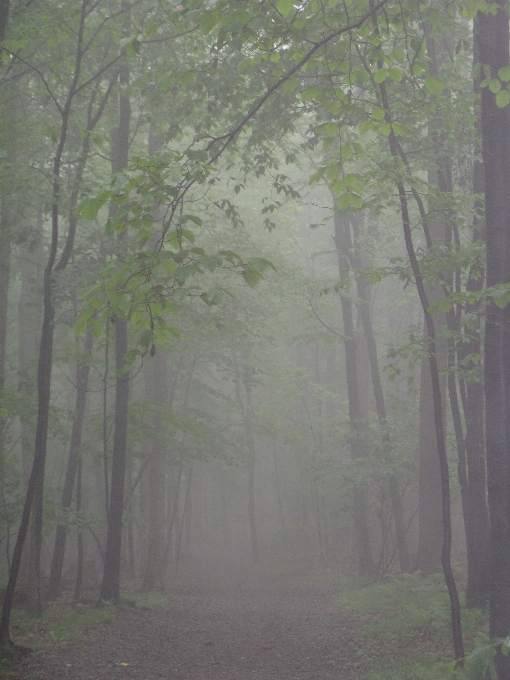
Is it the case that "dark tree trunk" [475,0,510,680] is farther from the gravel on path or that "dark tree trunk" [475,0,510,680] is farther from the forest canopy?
the gravel on path

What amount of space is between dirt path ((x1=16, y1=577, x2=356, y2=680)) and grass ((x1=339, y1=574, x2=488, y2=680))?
0.36 m

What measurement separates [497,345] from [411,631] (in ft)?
17.4

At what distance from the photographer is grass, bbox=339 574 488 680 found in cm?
691

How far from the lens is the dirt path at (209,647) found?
7.19 m

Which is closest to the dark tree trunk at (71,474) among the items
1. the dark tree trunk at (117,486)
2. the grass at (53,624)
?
the dark tree trunk at (117,486)

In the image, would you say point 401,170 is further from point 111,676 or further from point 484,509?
point 111,676

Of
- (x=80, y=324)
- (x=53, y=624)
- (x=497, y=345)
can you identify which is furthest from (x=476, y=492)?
(x=80, y=324)

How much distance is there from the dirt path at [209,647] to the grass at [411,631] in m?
0.36

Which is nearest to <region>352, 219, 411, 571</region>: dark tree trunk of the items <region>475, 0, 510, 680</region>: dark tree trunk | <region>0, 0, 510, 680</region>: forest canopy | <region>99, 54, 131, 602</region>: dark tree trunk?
<region>0, 0, 510, 680</region>: forest canopy

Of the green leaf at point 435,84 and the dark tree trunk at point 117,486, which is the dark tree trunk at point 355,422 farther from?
the green leaf at point 435,84

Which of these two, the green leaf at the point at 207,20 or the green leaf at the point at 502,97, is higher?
the green leaf at the point at 207,20

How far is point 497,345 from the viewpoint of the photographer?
514 centimetres

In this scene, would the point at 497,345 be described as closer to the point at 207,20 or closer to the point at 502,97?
the point at 502,97

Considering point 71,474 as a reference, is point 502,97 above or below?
above
